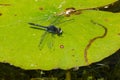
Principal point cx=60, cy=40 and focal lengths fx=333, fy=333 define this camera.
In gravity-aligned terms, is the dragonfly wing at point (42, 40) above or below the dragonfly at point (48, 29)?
below

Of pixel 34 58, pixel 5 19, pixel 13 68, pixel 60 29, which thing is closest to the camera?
pixel 34 58

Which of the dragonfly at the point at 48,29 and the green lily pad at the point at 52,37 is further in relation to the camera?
the dragonfly at the point at 48,29

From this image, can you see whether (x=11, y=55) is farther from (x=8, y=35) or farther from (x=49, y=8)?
(x=49, y=8)

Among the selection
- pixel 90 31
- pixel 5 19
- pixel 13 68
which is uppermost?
pixel 5 19

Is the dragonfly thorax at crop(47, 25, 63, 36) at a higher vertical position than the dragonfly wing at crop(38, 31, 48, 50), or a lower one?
higher

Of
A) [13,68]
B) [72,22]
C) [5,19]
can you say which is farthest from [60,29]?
[13,68]

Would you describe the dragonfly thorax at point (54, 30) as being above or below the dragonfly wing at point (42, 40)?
above

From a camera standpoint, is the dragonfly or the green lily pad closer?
the green lily pad

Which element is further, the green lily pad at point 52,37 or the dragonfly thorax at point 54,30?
the dragonfly thorax at point 54,30
